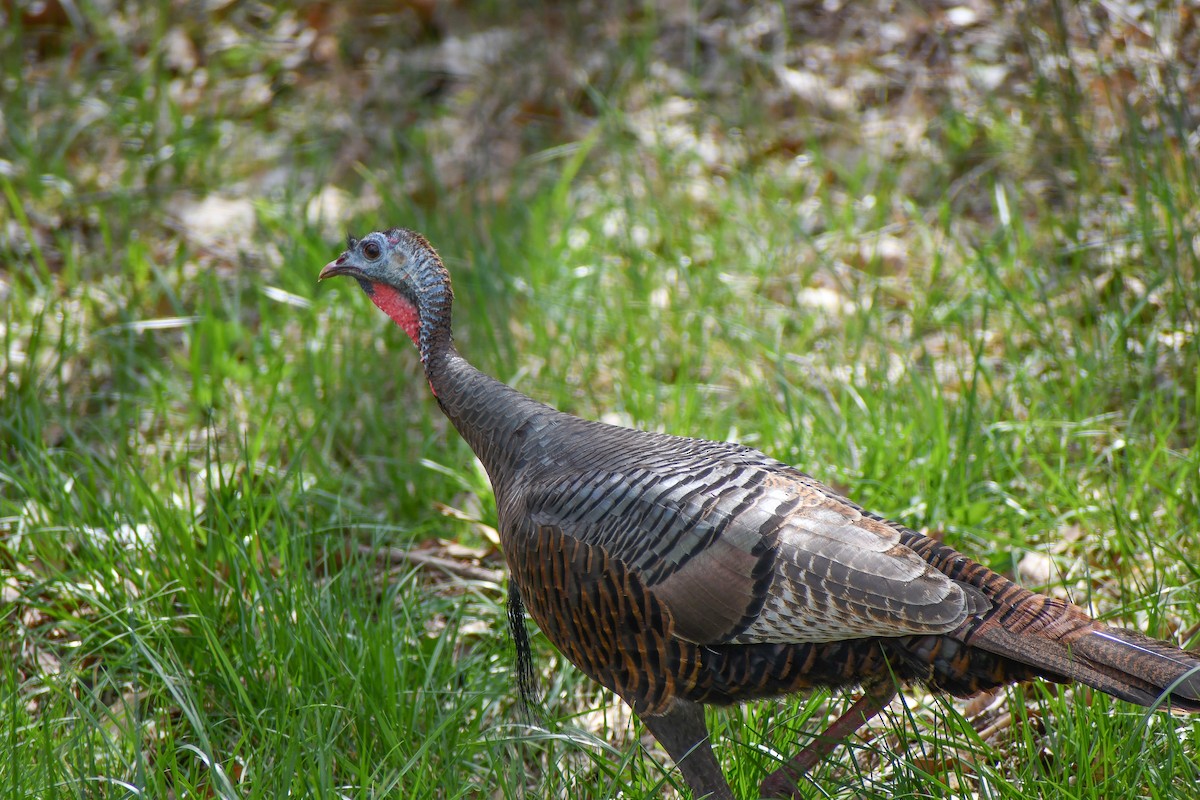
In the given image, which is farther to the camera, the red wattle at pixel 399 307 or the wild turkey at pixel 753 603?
the red wattle at pixel 399 307

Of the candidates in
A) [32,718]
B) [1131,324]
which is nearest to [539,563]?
[32,718]

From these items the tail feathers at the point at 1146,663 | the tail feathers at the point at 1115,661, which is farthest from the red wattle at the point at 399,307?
the tail feathers at the point at 1146,663

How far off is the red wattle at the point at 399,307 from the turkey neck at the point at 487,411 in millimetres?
111

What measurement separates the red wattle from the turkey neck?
11 cm

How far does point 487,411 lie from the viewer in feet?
9.98

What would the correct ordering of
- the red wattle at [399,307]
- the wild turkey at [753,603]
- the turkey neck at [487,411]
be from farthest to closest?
the red wattle at [399,307] → the turkey neck at [487,411] → the wild turkey at [753,603]

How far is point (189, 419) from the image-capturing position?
4.36 metres

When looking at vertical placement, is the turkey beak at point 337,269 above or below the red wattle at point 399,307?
above

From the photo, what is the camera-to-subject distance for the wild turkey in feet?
7.61

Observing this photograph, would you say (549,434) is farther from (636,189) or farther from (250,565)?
(636,189)

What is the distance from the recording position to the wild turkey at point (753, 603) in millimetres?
2320

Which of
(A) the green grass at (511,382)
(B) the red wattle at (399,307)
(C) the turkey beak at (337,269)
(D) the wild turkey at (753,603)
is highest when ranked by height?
(C) the turkey beak at (337,269)

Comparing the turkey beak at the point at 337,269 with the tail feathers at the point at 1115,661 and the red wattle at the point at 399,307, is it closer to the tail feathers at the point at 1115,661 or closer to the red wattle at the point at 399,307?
the red wattle at the point at 399,307

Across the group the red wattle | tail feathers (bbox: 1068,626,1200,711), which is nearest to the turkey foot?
tail feathers (bbox: 1068,626,1200,711)
